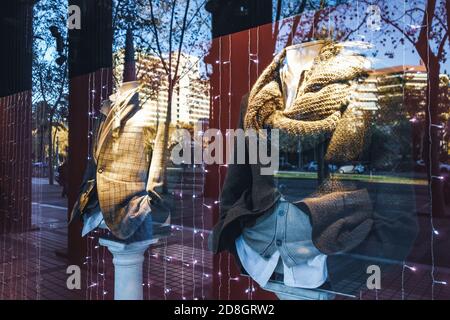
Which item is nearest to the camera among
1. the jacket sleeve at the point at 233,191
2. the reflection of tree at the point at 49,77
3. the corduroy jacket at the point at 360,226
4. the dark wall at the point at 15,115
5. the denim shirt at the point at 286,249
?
the corduroy jacket at the point at 360,226

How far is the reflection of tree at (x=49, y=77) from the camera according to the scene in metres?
2.88

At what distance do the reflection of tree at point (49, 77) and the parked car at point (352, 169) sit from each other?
2.27 meters

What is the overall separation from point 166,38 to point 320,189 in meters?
1.46

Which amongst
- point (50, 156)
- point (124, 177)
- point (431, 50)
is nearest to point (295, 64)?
point (431, 50)

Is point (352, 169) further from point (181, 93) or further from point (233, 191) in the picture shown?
point (181, 93)

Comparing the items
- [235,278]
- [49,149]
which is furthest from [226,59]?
[49,149]

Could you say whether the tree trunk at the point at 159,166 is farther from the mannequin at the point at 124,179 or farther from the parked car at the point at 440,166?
the parked car at the point at 440,166

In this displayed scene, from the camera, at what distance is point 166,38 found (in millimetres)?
2266

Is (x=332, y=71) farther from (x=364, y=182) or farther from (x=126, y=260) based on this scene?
(x=126, y=260)

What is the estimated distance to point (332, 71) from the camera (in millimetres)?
1224

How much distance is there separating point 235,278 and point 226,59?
113 cm

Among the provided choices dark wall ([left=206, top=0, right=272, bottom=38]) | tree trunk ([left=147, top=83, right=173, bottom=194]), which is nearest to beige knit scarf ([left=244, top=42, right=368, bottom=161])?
dark wall ([left=206, top=0, right=272, bottom=38])

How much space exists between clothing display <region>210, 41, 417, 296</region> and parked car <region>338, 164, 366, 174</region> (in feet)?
0.13

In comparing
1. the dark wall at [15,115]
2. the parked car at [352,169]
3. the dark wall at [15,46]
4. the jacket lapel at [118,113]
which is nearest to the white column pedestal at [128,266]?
the jacket lapel at [118,113]
